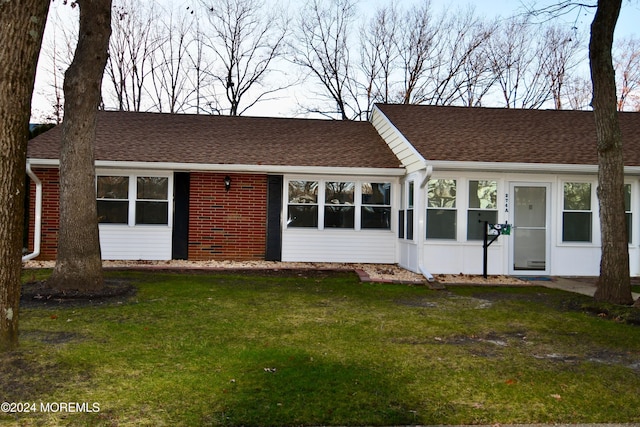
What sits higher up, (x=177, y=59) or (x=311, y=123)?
(x=177, y=59)

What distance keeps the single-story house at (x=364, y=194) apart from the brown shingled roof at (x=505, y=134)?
0.19ft

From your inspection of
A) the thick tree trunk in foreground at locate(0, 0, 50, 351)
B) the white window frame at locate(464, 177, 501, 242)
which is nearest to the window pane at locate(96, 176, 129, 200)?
the white window frame at locate(464, 177, 501, 242)

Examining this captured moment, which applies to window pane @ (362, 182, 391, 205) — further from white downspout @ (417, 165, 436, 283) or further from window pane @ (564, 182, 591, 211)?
window pane @ (564, 182, 591, 211)

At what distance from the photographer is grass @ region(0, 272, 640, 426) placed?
3.74 metres

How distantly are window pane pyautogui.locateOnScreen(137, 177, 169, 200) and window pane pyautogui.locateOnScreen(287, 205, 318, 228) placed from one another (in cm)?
308

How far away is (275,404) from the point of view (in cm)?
381

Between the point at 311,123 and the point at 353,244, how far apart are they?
15.2 feet

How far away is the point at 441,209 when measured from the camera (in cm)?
1130

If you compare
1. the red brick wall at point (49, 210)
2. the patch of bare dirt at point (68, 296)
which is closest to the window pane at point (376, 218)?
the patch of bare dirt at point (68, 296)

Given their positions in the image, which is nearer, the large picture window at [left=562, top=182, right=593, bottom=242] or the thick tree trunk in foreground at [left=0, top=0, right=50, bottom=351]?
the thick tree trunk in foreground at [left=0, top=0, right=50, bottom=351]

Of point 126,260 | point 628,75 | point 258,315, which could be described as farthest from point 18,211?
point 628,75

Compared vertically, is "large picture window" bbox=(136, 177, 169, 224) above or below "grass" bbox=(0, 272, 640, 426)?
above

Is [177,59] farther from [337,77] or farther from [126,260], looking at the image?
[126,260]

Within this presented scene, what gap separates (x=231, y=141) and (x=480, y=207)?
21.7 ft
